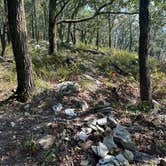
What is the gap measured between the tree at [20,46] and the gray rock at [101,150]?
2656 mm

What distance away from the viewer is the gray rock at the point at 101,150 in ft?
15.6

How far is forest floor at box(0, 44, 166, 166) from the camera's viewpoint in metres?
4.77

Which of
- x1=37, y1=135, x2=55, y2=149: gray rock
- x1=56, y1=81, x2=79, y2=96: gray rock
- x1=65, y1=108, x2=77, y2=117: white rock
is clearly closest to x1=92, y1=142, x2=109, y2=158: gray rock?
x1=37, y1=135, x2=55, y2=149: gray rock

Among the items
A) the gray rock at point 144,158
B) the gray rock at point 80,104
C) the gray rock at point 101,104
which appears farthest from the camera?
the gray rock at point 80,104

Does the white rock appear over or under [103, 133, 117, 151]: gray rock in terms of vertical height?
over

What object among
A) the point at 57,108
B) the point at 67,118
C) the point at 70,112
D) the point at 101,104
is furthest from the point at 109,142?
the point at 101,104

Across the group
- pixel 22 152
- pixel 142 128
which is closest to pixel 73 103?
pixel 142 128

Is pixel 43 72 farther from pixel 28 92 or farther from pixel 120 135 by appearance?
pixel 120 135

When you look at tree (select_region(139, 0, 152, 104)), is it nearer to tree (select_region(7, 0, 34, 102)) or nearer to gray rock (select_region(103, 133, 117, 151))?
gray rock (select_region(103, 133, 117, 151))

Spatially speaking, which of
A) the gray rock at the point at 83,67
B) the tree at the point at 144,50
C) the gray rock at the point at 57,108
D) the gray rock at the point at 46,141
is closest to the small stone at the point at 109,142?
the gray rock at the point at 46,141

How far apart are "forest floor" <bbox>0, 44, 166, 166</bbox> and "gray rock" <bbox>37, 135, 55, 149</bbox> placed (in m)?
0.02

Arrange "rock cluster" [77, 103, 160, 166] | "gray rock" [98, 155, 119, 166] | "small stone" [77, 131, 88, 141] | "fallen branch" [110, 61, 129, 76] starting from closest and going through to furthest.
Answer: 1. "gray rock" [98, 155, 119, 166]
2. "rock cluster" [77, 103, 160, 166]
3. "small stone" [77, 131, 88, 141]
4. "fallen branch" [110, 61, 129, 76]

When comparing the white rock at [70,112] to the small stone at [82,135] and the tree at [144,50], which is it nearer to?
the small stone at [82,135]

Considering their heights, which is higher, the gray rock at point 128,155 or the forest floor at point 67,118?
the forest floor at point 67,118
